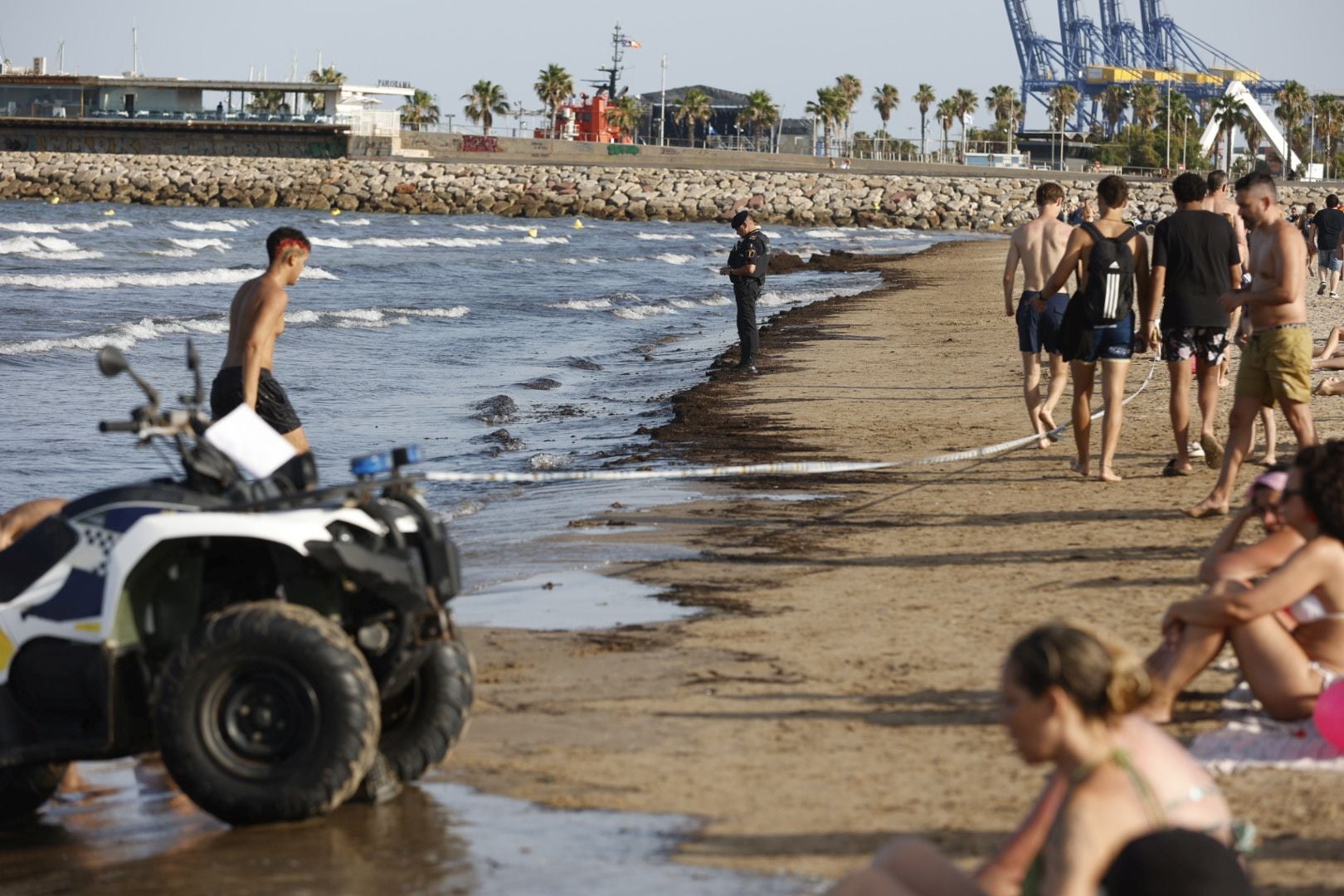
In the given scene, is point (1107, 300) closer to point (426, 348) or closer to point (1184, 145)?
point (426, 348)

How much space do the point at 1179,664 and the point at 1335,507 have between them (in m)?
0.79

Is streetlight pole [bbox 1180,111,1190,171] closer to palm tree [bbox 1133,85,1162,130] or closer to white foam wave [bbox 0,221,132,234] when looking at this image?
palm tree [bbox 1133,85,1162,130]

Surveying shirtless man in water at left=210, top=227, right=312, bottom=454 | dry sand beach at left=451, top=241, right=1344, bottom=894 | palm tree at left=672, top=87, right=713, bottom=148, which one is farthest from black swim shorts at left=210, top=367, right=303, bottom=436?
palm tree at left=672, top=87, right=713, bottom=148

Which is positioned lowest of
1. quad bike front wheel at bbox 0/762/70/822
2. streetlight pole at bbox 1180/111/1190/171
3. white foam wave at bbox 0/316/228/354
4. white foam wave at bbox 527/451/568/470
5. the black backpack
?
quad bike front wheel at bbox 0/762/70/822

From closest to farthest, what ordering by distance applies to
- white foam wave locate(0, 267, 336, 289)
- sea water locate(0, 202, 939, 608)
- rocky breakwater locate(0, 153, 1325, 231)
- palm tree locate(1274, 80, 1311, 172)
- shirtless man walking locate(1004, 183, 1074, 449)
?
shirtless man walking locate(1004, 183, 1074, 449) < sea water locate(0, 202, 939, 608) < white foam wave locate(0, 267, 336, 289) < rocky breakwater locate(0, 153, 1325, 231) < palm tree locate(1274, 80, 1311, 172)

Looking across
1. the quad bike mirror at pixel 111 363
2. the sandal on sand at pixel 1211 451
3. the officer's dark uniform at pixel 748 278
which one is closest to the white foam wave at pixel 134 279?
the officer's dark uniform at pixel 748 278

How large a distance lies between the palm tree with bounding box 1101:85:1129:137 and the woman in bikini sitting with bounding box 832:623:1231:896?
470 ft

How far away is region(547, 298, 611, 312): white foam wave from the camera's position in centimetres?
3266

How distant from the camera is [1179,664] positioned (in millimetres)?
5520

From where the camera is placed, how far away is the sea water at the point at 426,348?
12.6 metres

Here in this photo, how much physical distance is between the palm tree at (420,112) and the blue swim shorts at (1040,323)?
121137mm

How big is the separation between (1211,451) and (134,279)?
32.3 m

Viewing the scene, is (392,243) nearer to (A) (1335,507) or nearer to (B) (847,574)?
(B) (847,574)

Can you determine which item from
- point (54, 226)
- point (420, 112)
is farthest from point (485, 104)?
point (54, 226)
